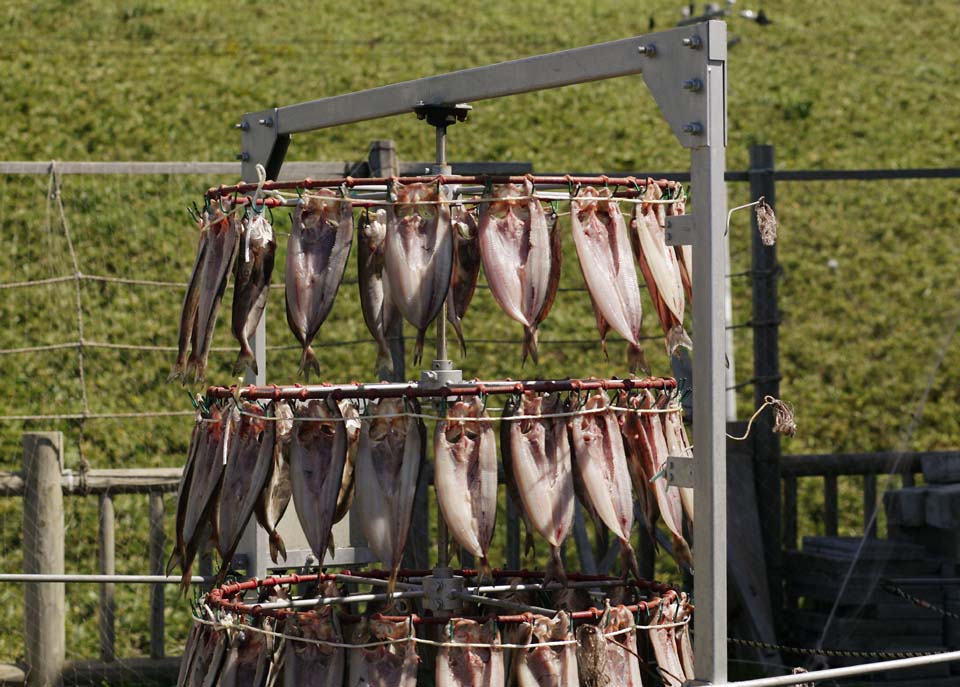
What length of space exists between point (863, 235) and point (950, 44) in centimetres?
778

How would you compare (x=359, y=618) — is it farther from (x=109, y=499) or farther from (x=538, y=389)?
(x=109, y=499)

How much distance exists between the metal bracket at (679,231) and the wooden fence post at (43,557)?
12.1 ft

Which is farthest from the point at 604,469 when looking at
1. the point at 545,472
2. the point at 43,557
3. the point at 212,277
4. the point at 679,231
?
the point at 43,557

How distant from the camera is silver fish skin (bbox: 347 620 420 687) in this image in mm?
3369

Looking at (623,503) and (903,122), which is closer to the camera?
(623,503)

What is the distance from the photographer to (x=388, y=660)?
3.38 meters

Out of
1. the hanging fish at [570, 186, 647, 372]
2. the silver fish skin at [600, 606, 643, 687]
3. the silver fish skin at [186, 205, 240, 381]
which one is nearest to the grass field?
the silver fish skin at [186, 205, 240, 381]

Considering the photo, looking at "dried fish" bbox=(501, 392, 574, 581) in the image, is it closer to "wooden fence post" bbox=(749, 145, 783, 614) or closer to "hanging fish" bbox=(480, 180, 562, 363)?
"hanging fish" bbox=(480, 180, 562, 363)

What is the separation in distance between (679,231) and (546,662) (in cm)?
107

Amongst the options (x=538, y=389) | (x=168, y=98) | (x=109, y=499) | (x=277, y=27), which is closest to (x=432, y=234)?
(x=538, y=389)

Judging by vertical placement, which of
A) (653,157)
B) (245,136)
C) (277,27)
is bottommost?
(245,136)

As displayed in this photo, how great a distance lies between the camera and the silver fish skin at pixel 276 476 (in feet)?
11.2

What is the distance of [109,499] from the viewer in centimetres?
625

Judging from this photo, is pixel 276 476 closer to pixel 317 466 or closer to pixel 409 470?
pixel 317 466
